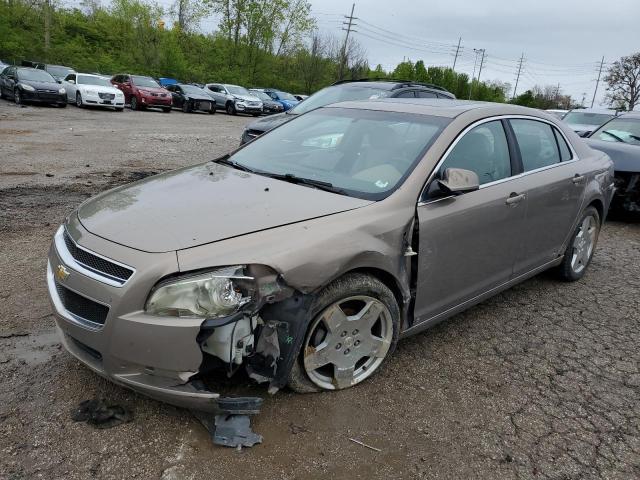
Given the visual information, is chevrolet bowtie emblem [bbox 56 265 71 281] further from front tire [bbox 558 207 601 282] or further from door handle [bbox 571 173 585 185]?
front tire [bbox 558 207 601 282]

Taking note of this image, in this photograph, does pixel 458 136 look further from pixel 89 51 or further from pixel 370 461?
pixel 89 51

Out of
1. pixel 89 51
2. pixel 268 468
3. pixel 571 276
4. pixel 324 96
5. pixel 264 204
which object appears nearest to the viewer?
pixel 268 468

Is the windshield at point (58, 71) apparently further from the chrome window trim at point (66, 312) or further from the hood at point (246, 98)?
the chrome window trim at point (66, 312)

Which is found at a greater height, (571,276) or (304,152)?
(304,152)

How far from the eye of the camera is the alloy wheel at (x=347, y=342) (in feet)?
8.92

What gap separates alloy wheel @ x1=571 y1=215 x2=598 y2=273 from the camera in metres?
4.71

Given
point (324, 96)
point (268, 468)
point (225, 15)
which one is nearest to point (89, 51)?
point (225, 15)

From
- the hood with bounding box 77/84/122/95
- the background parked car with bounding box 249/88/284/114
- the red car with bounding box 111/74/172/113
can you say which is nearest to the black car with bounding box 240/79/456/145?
the hood with bounding box 77/84/122/95

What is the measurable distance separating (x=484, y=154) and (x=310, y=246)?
170 centimetres

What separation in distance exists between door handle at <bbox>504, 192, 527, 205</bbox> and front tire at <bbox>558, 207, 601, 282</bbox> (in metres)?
1.21

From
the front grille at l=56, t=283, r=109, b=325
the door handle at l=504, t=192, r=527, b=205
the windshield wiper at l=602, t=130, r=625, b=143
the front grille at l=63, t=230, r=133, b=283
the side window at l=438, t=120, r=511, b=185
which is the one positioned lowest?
the front grille at l=56, t=283, r=109, b=325

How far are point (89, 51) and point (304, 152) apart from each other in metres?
51.6

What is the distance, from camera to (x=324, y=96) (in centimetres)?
898

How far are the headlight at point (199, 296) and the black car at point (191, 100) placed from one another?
82.9ft
